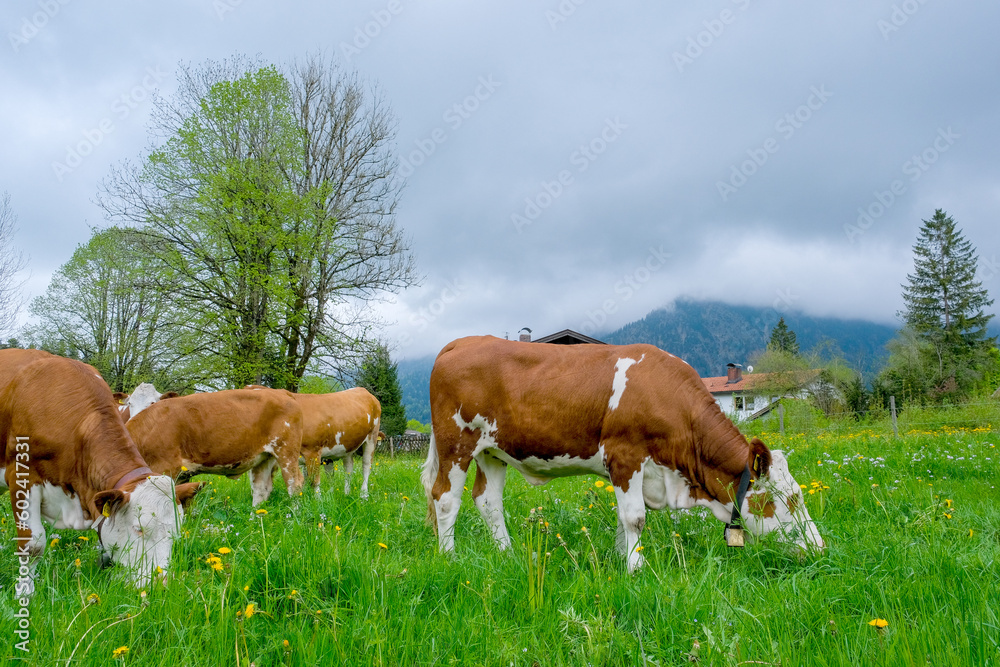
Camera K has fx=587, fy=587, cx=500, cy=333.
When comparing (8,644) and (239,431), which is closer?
(8,644)

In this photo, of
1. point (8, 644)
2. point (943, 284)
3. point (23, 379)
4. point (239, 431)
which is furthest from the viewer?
point (943, 284)

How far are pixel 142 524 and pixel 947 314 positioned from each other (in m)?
62.7

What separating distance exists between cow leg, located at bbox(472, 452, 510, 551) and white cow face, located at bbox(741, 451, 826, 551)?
2.06 meters

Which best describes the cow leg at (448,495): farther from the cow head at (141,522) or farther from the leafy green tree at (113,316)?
the leafy green tree at (113,316)

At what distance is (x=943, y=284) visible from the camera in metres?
52.8

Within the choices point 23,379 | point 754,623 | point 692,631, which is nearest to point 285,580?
point 692,631

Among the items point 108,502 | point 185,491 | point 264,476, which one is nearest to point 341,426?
point 264,476

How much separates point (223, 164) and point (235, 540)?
1558 cm

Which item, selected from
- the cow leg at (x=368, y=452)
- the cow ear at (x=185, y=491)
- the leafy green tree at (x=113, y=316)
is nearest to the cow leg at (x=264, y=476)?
the cow leg at (x=368, y=452)

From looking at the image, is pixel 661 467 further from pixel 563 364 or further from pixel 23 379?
pixel 23 379

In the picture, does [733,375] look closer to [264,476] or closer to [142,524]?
[264,476]

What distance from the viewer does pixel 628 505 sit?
4.49 m

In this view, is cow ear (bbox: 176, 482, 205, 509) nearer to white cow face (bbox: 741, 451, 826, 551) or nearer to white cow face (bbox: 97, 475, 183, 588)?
white cow face (bbox: 97, 475, 183, 588)

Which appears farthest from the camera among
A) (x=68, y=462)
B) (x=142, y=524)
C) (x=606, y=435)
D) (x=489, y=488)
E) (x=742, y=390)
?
(x=742, y=390)
